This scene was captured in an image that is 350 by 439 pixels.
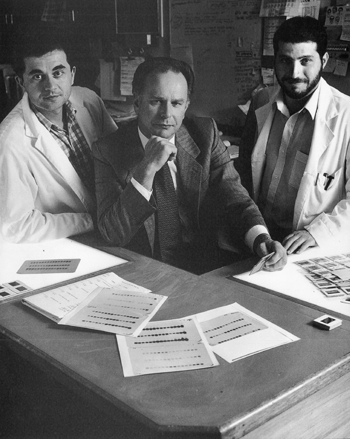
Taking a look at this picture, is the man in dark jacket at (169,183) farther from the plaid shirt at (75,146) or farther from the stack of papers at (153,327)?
the stack of papers at (153,327)

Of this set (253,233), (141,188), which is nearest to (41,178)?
(141,188)

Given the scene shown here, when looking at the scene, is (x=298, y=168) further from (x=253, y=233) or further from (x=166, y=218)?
(x=166, y=218)

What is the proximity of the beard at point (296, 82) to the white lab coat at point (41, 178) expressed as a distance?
2.28 ft

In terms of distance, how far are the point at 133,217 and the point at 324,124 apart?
834 millimetres

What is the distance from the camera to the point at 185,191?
2002 millimetres

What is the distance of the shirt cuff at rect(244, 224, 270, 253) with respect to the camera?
73.0 inches

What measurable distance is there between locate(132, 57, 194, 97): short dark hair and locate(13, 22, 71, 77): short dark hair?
0.27m

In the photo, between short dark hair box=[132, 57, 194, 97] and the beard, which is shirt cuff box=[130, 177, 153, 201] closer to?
short dark hair box=[132, 57, 194, 97]

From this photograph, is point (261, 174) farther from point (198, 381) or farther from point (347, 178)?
point (198, 381)

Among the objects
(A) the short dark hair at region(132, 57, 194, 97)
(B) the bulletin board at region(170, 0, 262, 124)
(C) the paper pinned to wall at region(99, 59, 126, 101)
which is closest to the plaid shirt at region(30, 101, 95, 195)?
(C) the paper pinned to wall at region(99, 59, 126, 101)

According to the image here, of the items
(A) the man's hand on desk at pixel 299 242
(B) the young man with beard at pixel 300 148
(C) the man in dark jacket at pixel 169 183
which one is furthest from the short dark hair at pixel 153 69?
(A) the man's hand on desk at pixel 299 242

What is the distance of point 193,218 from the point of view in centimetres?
202

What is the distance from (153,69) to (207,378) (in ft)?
3.83

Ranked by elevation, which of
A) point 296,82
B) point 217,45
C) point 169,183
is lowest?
point 169,183
